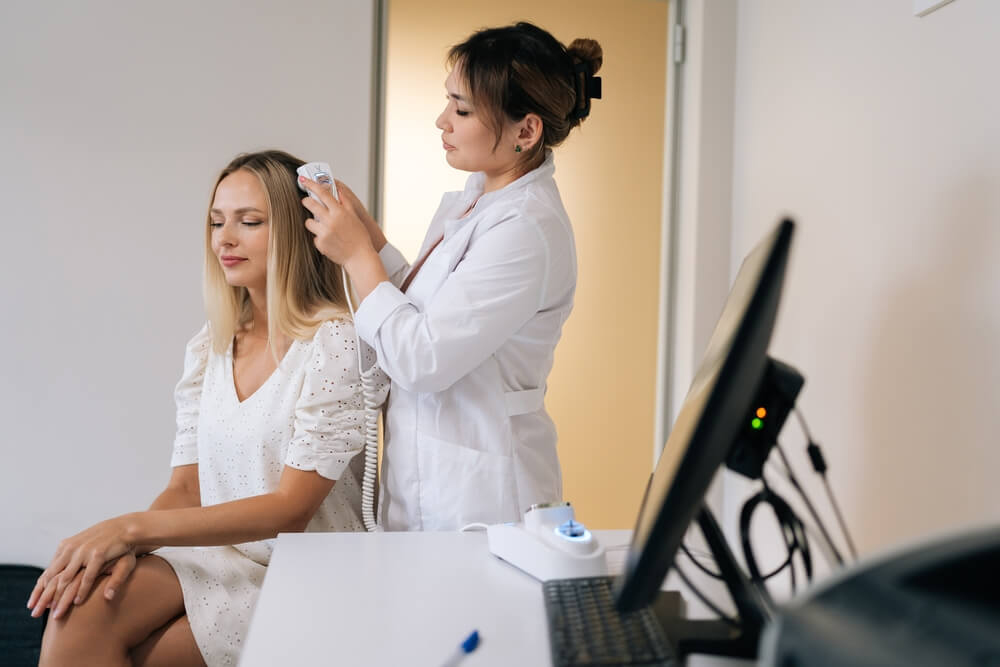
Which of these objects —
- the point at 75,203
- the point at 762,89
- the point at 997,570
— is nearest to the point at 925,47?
the point at 762,89

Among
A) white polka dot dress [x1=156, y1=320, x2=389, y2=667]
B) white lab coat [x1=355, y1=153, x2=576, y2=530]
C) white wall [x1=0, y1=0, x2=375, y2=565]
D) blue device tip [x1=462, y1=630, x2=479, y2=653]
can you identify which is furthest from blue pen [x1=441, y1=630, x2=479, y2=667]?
white wall [x1=0, y1=0, x2=375, y2=565]

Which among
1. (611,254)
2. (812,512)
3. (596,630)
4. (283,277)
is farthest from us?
(611,254)

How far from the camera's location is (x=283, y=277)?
68.8 inches

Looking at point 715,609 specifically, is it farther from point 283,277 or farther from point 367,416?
point 283,277

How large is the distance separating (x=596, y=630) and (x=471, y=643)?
0.13 meters

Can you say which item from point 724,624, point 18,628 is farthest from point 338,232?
point 18,628

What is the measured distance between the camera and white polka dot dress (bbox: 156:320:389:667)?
1.54 m

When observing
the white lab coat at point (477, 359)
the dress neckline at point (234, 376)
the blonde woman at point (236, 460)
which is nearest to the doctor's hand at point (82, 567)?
the blonde woman at point (236, 460)

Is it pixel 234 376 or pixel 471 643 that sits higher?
pixel 234 376

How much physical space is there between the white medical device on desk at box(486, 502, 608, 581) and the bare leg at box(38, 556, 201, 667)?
1.97ft

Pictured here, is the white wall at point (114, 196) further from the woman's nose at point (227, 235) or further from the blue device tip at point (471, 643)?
the blue device tip at point (471, 643)

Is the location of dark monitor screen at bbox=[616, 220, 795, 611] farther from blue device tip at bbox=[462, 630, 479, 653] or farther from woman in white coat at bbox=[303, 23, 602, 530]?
woman in white coat at bbox=[303, 23, 602, 530]

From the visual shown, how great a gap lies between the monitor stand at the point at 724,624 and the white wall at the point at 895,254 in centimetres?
79

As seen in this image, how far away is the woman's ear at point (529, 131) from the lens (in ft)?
5.43
